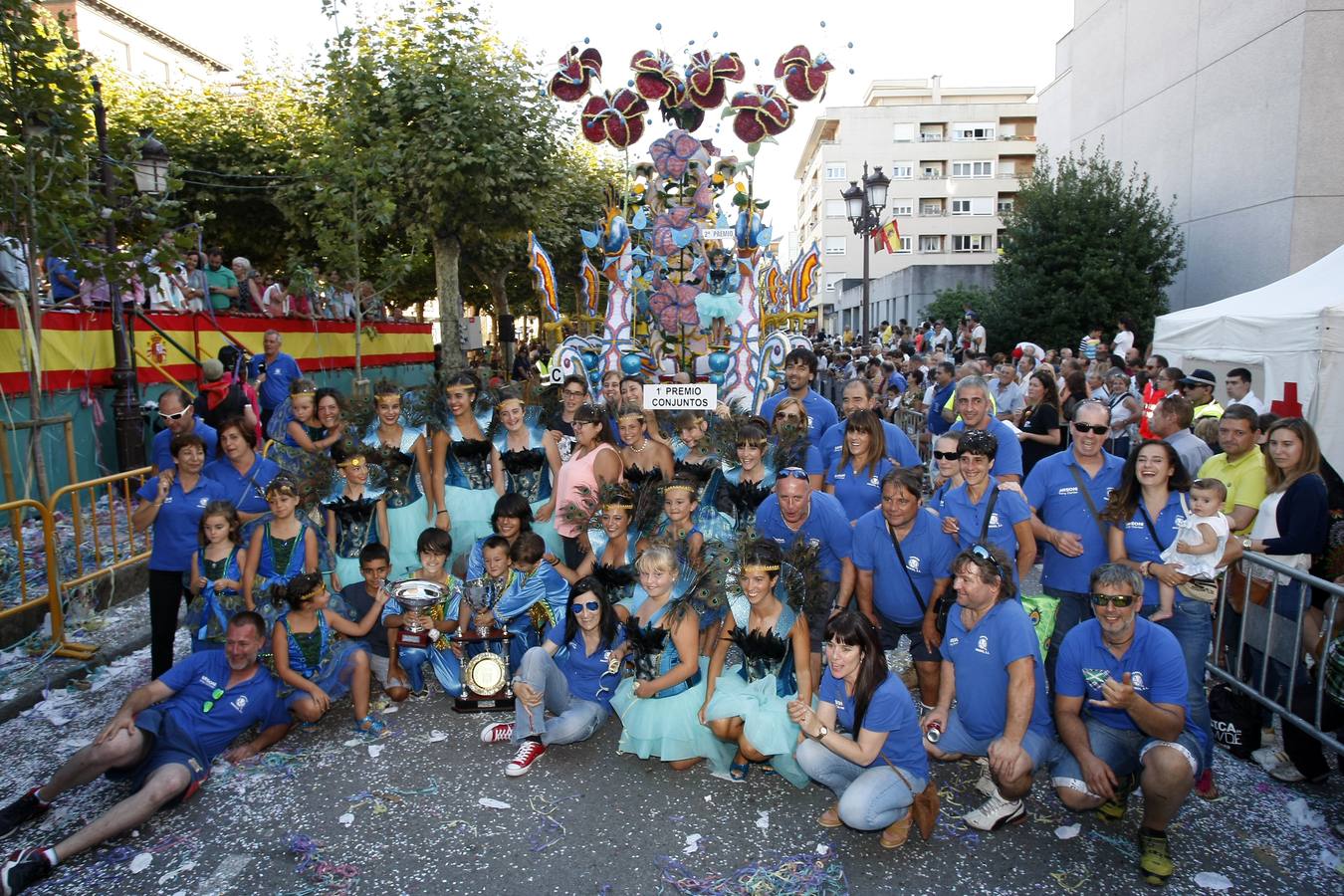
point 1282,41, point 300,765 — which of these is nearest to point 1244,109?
point 1282,41

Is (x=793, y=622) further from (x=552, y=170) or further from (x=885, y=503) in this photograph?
(x=552, y=170)

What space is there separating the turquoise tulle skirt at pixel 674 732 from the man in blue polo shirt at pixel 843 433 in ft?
6.88

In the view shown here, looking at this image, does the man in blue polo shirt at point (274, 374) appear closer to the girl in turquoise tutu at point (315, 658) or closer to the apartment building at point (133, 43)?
the girl in turquoise tutu at point (315, 658)

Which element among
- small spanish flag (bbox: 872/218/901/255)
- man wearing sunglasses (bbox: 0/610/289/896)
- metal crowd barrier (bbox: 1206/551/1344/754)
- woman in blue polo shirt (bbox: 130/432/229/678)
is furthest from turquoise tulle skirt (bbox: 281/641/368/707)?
small spanish flag (bbox: 872/218/901/255)

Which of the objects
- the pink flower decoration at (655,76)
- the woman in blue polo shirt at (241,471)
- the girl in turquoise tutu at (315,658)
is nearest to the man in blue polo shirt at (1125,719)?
the girl in turquoise tutu at (315,658)

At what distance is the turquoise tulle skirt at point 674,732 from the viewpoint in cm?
461

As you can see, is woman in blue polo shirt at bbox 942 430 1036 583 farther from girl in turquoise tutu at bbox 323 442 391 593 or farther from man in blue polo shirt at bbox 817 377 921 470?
girl in turquoise tutu at bbox 323 442 391 593

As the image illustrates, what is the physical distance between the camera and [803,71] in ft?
37.1

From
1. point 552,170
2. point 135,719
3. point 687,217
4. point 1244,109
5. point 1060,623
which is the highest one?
point 1244,109

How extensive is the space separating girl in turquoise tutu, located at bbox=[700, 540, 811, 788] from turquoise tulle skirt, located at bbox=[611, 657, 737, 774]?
7 centimetres

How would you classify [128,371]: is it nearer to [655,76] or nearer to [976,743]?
[655,76]

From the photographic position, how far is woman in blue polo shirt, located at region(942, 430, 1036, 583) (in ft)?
15.6

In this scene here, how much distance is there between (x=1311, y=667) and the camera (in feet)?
14.3

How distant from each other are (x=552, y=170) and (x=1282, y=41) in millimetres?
15347
